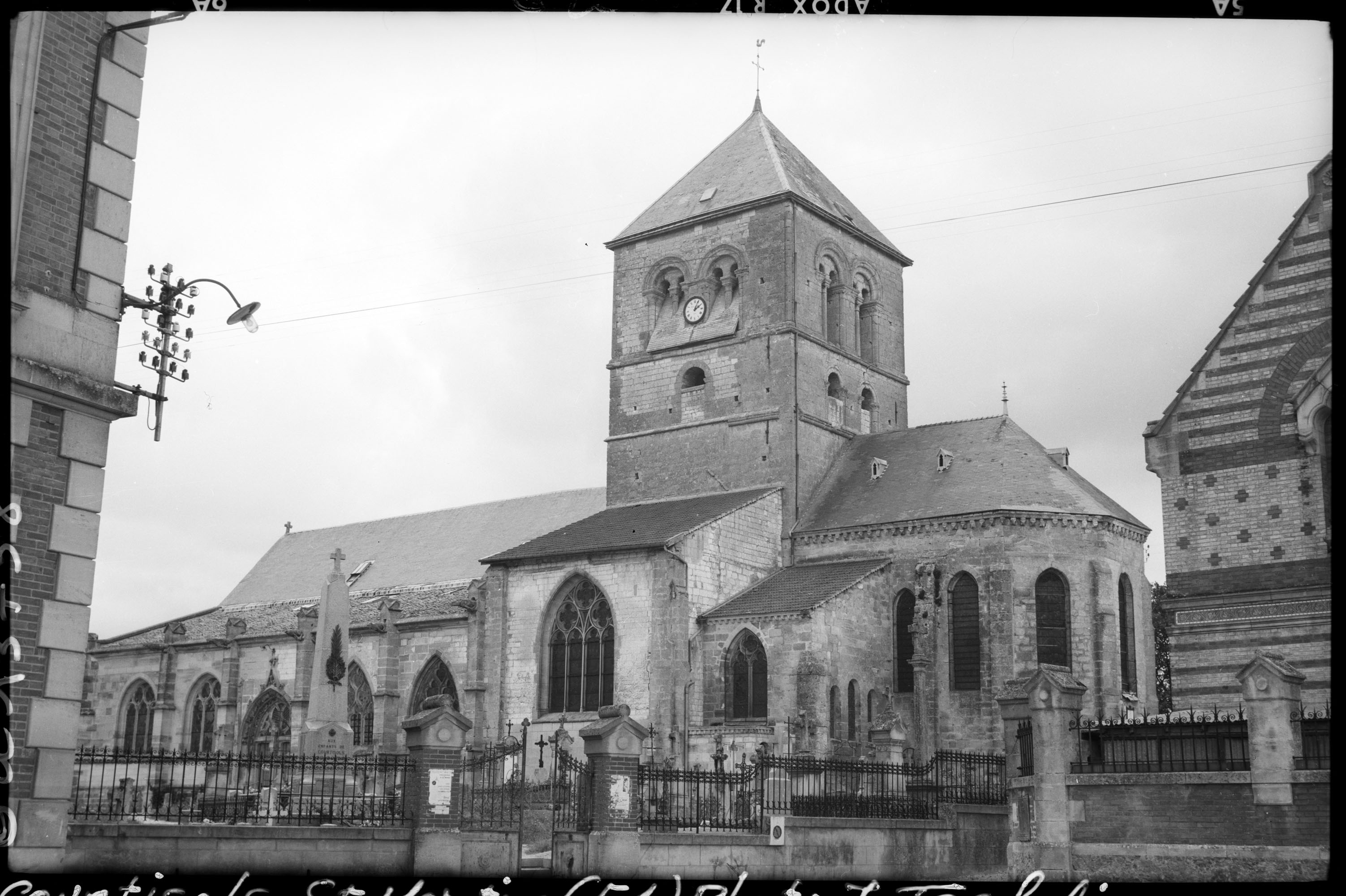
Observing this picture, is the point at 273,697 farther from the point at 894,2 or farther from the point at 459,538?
the point at 894,2

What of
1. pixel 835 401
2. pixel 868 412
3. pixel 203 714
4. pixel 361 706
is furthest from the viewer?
pixel 203 714

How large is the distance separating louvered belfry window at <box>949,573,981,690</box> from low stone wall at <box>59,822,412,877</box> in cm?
1791

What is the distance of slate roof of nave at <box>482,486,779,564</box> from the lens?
35.3 metres

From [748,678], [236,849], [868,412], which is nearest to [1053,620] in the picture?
[748,678]

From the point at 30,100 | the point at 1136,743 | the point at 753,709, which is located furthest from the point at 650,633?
the point at 30,100

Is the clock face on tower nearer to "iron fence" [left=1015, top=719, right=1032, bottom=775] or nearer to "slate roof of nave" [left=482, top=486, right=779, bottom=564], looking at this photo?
"slate roof of nave" [left=482, top=486, right=779, bottom=564]

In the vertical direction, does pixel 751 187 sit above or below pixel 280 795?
above

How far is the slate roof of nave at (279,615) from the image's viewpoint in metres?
42.4


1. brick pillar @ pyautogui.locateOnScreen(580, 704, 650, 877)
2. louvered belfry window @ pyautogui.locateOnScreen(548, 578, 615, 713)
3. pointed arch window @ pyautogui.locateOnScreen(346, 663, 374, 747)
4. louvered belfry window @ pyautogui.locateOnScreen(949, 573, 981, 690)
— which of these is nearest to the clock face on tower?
louvered belfry window @ pyautogui.locateOnScreen(548, 578, 615, 713)

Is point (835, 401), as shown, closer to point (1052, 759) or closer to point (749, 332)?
point (749, 332)

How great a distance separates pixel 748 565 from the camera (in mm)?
36344

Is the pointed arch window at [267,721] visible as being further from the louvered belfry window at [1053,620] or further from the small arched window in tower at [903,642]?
the louvered belfry window at [1053,620]

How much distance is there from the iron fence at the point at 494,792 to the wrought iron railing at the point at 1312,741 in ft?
37.3

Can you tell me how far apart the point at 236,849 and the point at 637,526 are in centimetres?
2016
